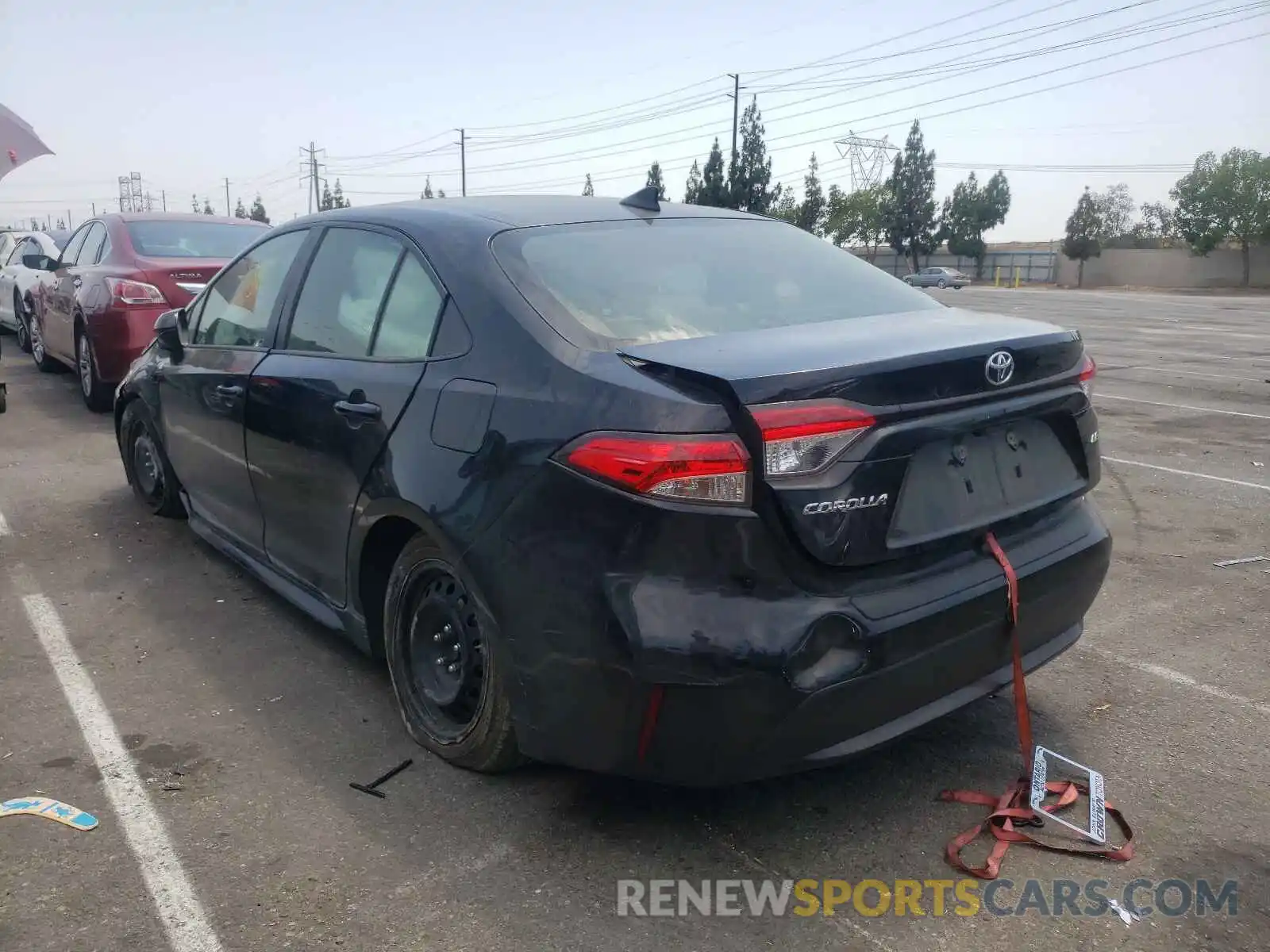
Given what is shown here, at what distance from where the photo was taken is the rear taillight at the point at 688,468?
7.63 feet

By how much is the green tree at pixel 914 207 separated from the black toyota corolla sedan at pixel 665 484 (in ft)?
270

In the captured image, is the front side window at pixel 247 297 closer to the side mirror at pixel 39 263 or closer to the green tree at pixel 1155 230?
the side mirror at pixel 39 263

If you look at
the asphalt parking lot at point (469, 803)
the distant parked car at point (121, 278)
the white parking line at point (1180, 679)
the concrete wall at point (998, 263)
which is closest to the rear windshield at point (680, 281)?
the asphalt parking lot at point (469, 803)

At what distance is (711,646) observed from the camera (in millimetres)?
2336

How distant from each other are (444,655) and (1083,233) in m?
74.7

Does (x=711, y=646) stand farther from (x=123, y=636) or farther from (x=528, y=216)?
(x=123, y=636)

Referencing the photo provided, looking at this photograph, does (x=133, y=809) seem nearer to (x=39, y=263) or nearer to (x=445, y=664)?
(x=445, y=664)

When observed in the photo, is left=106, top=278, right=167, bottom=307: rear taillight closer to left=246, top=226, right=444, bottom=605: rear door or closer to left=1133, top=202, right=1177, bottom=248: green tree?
left=246, top=226, right=444, bottom=605: rear door

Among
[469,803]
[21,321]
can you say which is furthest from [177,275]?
[469,803]

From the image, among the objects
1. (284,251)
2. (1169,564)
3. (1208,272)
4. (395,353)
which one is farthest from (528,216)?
(1208,272)

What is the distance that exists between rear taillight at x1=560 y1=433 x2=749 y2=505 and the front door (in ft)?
7.20

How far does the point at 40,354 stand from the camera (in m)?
11.4

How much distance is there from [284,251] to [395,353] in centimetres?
125

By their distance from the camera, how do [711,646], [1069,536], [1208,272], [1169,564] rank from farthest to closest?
[1208,272] → [1169,564] → [1069,536] → [711,646]
